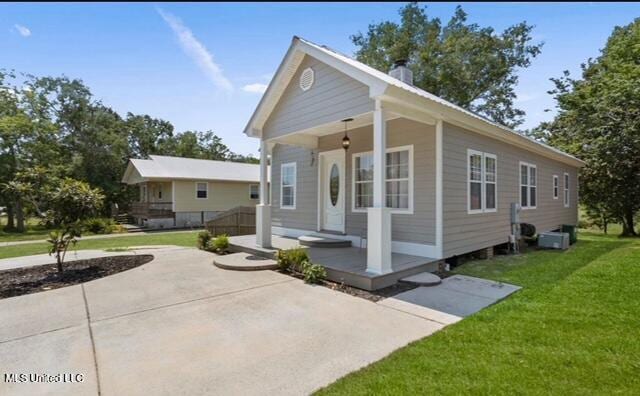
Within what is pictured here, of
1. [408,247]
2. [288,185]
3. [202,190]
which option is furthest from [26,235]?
[408,247]

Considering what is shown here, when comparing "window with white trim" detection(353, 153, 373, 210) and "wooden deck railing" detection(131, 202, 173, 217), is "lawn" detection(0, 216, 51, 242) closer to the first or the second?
"wooden deck railing" detection(131, 202, 173, 217)

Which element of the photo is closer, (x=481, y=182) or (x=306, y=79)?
(x=306, y=79)

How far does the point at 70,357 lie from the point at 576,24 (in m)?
12.1

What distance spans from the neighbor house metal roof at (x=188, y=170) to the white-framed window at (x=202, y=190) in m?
0.64

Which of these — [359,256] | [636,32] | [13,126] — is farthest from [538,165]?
[13,126]

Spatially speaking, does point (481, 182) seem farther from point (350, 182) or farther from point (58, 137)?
point (58, 137)

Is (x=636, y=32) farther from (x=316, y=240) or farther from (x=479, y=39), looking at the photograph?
(x=316, y=240)

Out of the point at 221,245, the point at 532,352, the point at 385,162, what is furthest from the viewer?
the point at 221,245

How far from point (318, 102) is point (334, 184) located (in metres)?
2.87

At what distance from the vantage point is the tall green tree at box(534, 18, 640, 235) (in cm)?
1222

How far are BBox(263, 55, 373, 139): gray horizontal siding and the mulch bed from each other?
15.2 ft

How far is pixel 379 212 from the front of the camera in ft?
17.4

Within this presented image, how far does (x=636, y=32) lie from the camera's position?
14953mm

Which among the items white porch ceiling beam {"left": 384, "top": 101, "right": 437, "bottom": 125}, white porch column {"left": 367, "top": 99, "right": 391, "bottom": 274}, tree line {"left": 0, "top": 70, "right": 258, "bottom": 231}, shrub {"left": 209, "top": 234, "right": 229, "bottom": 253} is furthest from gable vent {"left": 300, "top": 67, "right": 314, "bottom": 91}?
tree line {"left": 0, "top": 70, "right": 258, "bottom": 231}
